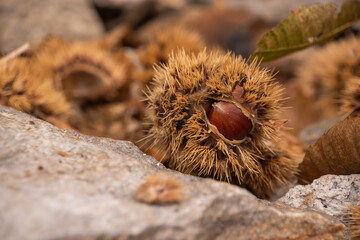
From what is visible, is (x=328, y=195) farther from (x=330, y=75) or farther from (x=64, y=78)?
(x=64, y=78)

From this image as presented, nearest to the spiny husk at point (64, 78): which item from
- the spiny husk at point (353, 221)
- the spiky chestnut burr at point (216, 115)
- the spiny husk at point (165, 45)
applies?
the spiny husk at point (165, 45)

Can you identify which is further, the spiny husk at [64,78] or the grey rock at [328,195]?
the spiny husk at [64,78]

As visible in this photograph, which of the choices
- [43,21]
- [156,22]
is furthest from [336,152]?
[156,22]

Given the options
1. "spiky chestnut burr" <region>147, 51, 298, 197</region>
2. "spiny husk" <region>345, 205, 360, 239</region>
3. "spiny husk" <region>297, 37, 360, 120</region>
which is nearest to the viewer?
"spiny husk" <region>345, 205, 360, 239</region>

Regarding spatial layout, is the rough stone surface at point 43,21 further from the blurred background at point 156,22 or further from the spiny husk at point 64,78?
the spiny husk at point 64,78

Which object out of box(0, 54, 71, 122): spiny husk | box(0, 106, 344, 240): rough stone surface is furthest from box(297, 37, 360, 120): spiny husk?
box(0, 54, 71, 122): spiny husk

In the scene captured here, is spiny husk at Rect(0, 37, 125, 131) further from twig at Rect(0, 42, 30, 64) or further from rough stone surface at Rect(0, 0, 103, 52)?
rough stone surface at Rect(0, 0, 103, 52)
